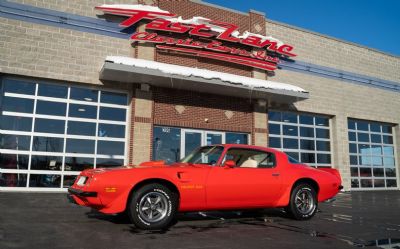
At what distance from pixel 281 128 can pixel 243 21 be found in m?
5.03

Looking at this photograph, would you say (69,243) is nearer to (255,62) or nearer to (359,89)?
(255,62)

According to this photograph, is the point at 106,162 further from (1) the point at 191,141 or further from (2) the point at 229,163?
(2) the point at 229,163

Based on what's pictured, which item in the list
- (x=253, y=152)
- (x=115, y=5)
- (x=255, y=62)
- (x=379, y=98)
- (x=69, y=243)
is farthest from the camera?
(x=379, y=98)

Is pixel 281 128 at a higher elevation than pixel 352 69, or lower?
lower

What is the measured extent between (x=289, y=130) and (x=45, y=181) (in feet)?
34.0

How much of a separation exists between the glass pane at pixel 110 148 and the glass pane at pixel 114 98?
4.83ft

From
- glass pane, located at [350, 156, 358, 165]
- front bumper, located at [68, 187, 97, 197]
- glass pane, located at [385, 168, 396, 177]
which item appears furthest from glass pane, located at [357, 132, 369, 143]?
front bumper, located at [68, 187, 97, 197]

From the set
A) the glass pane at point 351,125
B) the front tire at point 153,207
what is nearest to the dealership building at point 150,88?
the glass pane at point 351,125

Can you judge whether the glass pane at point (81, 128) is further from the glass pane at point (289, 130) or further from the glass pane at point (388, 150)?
the glass pane at point (388, 150)

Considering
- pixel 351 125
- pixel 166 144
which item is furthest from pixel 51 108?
pixel 351 125

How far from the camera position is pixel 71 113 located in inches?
473

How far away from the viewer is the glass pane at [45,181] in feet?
36.7

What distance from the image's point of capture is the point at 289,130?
16.2m

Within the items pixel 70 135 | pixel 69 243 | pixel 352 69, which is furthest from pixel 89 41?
pixel 352 69
